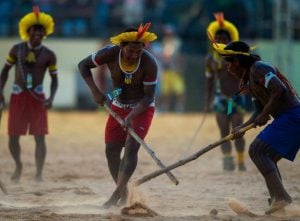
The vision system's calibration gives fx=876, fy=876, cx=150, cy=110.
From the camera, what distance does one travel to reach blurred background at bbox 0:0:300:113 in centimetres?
2430

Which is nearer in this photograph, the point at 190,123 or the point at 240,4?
the point at 190,123

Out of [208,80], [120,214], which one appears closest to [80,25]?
[208,80]

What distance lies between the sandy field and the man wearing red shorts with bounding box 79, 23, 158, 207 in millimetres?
319

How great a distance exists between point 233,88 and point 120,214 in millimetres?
4502

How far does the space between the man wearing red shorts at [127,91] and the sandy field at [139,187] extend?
32cm

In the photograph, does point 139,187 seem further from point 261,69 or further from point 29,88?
point 261,69

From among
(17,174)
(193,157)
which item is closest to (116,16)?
(17,174)

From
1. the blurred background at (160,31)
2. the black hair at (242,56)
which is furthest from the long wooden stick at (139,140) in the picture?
the blurred background at (160,31)

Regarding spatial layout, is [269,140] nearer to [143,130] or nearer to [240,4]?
[143,130]

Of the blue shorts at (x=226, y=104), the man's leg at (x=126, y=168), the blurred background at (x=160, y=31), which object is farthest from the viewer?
the blurred background at (x=160, y=31)

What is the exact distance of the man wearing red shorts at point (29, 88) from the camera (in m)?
11.8

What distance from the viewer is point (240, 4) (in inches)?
946

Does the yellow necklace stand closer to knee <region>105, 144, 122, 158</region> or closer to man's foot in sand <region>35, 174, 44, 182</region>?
knee <region>105, 144, 122, 158</region>

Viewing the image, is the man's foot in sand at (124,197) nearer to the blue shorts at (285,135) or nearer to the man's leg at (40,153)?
the blue shorts at (285,135)
